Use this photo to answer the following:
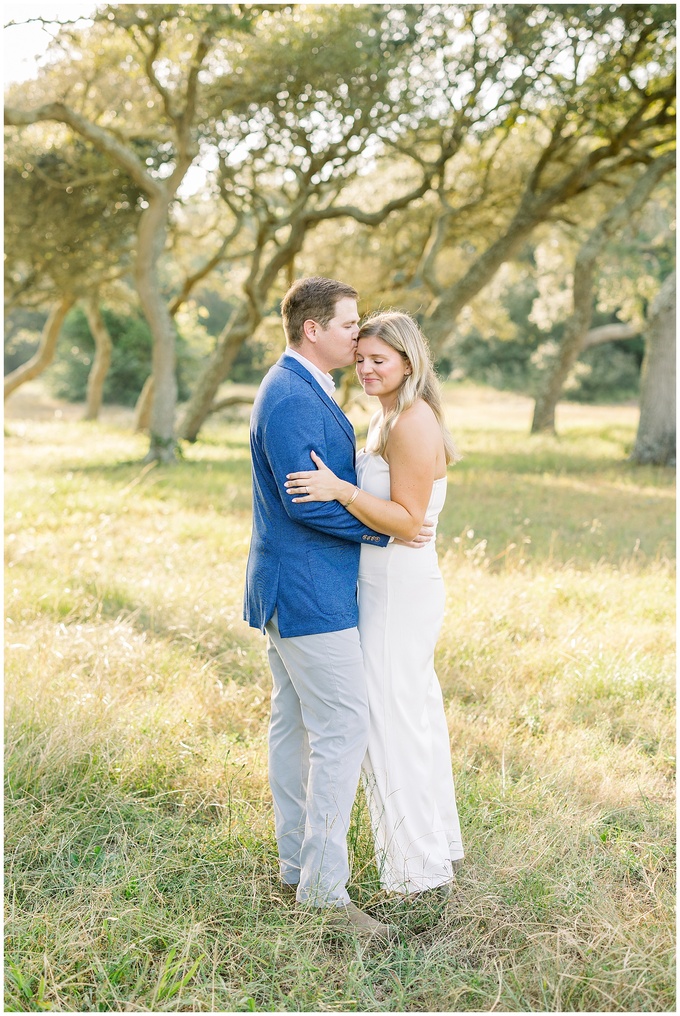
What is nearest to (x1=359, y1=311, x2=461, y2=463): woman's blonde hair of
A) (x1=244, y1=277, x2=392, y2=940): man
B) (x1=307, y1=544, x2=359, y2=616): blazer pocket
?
(x1=244, y1=277, x2=392, y2=940): man

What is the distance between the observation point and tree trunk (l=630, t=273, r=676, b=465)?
50.6ft

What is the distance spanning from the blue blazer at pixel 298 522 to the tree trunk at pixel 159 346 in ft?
41.3

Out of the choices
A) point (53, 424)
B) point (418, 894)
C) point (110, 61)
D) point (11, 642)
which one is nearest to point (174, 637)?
point (11, 642)

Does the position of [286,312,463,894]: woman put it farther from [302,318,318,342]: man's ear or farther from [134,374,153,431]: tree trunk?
[134,374,153,431]: tree trunk

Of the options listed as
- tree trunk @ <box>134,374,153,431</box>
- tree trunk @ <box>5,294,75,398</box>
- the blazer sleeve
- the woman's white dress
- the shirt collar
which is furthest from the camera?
tree trunk @ <box>134,374,153,431</box>

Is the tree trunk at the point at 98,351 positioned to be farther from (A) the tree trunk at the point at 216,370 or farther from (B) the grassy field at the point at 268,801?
(B) the grassy field at the point at 268,801

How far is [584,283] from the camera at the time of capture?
19.6 meters

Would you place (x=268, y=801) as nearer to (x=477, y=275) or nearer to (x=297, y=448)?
(x=297, y=448)

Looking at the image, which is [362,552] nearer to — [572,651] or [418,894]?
[418,894]

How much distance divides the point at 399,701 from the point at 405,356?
1.32 meters

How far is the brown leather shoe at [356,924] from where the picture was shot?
10.4 ft

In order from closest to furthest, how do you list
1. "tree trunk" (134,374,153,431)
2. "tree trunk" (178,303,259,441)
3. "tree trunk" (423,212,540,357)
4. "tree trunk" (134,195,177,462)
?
"tree trunk" (134,195,177,462)
"tree trunk" (423,212,540,357)
"tree trunk" (178,303,259,441)
"tree trunk" (134,374,153,431)

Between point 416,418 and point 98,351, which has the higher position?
point 98,351

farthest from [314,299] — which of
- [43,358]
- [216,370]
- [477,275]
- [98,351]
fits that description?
[98,351]
